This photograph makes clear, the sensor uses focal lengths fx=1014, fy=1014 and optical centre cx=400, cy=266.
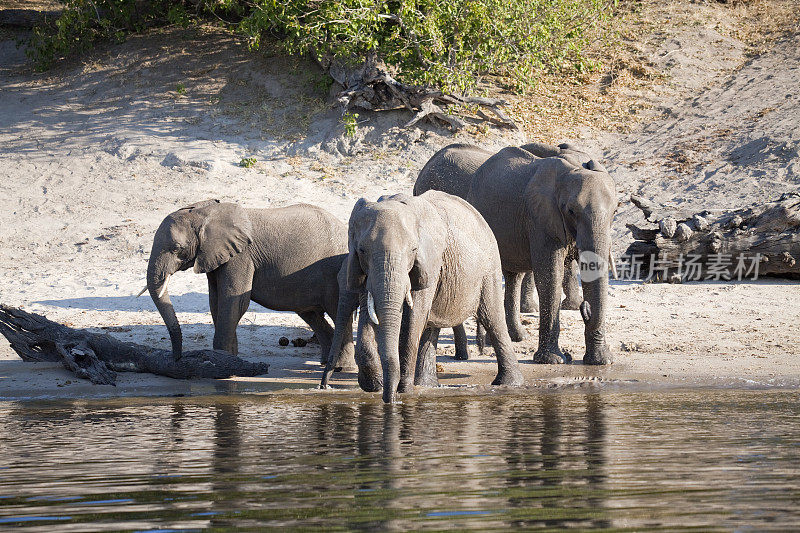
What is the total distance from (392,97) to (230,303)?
10364 millimetres

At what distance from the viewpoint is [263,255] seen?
10.1 m

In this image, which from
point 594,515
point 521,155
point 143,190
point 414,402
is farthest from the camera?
point 143,190

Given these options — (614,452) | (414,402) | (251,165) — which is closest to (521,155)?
(414,402)

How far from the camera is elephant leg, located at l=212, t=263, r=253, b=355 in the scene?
9.88 metres

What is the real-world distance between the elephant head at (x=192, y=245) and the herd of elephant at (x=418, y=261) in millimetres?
13

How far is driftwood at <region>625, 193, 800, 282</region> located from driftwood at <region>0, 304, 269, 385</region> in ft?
20.0

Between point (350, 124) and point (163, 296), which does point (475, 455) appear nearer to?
point (163, 296)

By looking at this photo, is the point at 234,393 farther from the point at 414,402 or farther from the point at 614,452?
the point at 614,452

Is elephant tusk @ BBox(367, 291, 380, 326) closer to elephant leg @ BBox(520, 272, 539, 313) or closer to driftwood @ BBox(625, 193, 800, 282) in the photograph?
elephant leg @ BBox(520, 272, 539, 313)

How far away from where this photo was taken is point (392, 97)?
19594 millimetres

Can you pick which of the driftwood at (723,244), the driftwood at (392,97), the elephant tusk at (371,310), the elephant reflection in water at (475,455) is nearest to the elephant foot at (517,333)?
the elephant reflection in water at (475,455)

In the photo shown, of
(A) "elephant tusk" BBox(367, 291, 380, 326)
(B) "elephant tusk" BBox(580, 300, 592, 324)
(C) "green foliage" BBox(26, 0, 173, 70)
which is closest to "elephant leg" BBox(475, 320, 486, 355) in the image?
(B) "elephant tusk" BBox(580, 300, 592, 324)

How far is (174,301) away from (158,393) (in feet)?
12.0

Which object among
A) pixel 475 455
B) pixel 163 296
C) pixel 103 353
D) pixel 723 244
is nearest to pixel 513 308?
pixel 723 244
